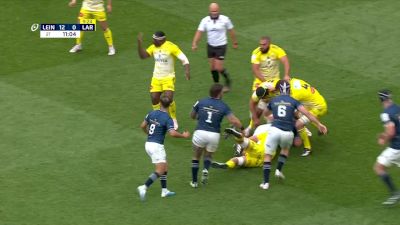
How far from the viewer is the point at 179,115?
78.1 ft

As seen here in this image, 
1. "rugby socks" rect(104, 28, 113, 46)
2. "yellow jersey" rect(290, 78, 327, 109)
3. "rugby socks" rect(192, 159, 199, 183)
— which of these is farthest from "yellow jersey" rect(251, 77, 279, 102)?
"rugby socks" rect(104, 28, 113, 46)

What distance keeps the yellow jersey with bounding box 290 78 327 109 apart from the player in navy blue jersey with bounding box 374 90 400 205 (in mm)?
3199

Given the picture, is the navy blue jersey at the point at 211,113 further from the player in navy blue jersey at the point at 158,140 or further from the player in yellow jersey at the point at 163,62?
the player in yellow jersey at the point at 163,62

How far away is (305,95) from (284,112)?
86.5 inches

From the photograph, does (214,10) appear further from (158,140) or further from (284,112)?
(158,140)

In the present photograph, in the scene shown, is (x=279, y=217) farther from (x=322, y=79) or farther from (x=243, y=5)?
(x=243, y=5)

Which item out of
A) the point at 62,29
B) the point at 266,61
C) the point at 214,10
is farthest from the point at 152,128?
the point at 62,29

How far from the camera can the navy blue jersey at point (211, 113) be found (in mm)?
19406

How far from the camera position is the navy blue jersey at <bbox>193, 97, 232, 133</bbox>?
764 inches

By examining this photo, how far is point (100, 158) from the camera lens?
69.4 feet

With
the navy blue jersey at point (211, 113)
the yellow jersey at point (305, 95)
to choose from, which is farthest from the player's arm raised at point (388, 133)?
the yellow jersey at point (305, 95)

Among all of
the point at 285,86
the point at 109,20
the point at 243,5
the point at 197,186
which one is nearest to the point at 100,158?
the point at 197,186

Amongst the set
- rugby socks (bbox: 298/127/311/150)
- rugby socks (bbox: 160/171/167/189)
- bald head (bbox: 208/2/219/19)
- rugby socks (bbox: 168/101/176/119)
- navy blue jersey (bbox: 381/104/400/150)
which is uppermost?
bald head (bbox: 208/2/219/19)

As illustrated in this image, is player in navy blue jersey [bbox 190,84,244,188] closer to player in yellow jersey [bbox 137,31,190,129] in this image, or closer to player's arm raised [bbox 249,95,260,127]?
player's arm raised [bbox 249,95,260,127]
